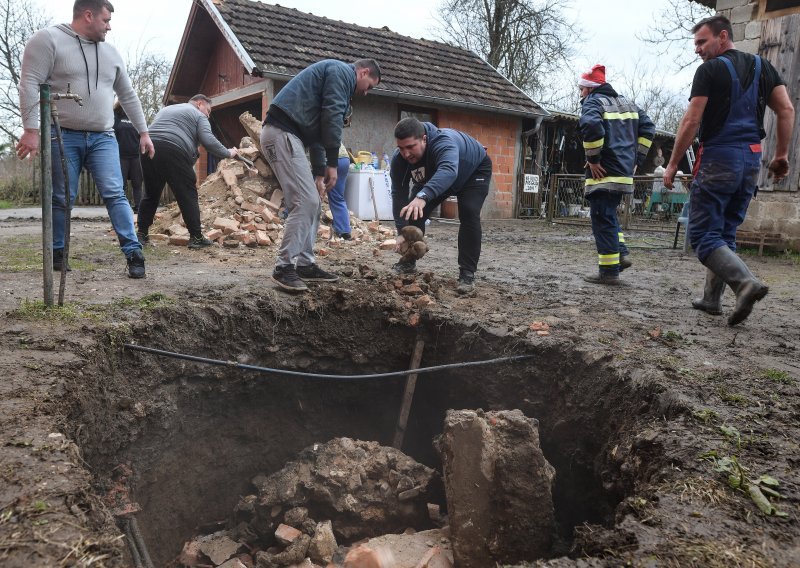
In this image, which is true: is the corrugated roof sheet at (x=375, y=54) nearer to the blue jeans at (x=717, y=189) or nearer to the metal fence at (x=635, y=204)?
the metal fence at (x=635, y=204)

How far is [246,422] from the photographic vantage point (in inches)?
161

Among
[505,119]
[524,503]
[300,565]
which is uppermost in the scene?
[505,119]

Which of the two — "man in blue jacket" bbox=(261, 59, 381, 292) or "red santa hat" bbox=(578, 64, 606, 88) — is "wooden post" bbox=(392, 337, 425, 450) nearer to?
"man in blue jacket" bbox=(261, 59, 381, 292)

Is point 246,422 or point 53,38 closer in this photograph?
point 53,38

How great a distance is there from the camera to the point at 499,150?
13508 mm

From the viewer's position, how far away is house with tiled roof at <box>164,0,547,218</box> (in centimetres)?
1106

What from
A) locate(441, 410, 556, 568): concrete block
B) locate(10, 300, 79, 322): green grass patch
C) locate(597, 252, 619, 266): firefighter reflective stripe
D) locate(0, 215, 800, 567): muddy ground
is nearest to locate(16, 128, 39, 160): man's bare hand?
locate(0, 215, 800, 567): muddy ground

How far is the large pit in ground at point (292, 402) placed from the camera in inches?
114

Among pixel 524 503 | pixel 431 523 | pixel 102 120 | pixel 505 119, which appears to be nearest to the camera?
pixel 524 503

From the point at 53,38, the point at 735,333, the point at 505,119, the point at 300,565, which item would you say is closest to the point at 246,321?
the point at 300,565

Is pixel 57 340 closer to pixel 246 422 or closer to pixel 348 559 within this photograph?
pixel 246 422

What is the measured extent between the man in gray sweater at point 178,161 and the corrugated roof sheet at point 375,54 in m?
4.08

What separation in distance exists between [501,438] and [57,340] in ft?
7.47

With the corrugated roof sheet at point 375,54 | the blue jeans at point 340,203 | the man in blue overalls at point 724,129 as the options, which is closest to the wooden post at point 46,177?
the man in blue overalls at point 724,129
